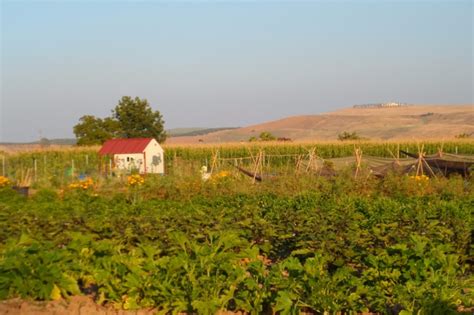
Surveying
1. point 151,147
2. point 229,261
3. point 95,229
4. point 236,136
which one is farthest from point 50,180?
point 236,136

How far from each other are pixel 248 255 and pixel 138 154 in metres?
28.8

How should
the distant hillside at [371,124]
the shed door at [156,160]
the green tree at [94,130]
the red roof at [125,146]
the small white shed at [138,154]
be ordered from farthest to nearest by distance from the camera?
the distant hillside at [371,124] < the green tree at [94,130] < the shed door at [156,160] < the red roof at [125,146] < the small white shed at [138,154]

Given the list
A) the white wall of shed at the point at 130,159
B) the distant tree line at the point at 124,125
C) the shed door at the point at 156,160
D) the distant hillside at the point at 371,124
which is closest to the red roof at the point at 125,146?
the white wall of shed at the point at 130,159

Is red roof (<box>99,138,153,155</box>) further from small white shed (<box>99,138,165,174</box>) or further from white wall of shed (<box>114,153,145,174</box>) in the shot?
white wall of shed (<box>114,153,145,174</box>)

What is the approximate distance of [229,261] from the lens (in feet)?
24.0

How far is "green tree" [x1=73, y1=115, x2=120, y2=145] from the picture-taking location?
54781 mm

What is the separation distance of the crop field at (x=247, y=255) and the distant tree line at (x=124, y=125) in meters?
44.1

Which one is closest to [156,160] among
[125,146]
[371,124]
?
[125,146]

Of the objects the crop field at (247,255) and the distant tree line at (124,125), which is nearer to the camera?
the crop field at (247,255)

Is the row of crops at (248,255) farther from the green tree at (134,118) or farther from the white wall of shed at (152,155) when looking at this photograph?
the green tree at (134,118)

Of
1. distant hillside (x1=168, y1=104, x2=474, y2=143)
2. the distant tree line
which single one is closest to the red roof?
the distant tree line

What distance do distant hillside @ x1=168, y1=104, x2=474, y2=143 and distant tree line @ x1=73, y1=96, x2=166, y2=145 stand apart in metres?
33.5

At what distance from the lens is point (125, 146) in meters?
36.5

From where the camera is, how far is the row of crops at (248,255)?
6.77m
